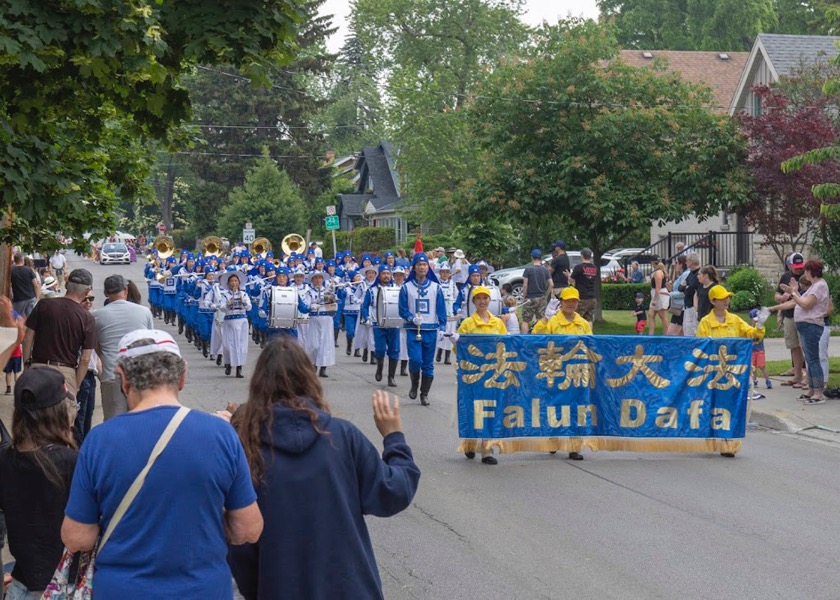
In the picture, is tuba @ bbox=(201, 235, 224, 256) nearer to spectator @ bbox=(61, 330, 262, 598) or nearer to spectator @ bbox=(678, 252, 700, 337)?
spectator @ bbox=(678, 252, 700, 337)

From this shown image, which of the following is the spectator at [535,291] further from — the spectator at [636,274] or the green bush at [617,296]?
the spectator at [636,274]

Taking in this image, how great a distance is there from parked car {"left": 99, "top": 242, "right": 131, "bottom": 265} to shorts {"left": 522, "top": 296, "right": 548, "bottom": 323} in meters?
52.5

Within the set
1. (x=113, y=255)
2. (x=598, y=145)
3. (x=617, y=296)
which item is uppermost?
(x=598, y=145)

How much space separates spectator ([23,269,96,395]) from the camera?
394 inches

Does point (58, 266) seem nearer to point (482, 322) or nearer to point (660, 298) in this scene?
point (660, 298)

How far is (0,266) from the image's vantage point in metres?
16.5

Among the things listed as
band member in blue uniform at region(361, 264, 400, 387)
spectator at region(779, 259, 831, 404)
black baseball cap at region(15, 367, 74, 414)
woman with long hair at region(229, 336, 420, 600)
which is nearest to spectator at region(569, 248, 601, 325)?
band member in blue uniform at region(361, 264, 400, 387)

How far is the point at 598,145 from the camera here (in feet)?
89.5

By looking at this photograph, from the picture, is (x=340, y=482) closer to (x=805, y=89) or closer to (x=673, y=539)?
(x=673, y=539)

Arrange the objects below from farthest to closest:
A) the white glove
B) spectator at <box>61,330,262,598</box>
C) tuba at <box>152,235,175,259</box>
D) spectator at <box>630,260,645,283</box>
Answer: tuba at <box>152,235,175,259</box>
spectator at <box>630,260,645,283</box>
the white glove
spectator at <box>61,330,262,598</box>

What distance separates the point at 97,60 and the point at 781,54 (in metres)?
34.0

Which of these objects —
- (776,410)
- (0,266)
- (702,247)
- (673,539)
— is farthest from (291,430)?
(702,247)

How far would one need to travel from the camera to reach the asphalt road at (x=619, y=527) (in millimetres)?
7348

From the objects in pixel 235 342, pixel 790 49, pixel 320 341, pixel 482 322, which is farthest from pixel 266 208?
pixel 482 322
